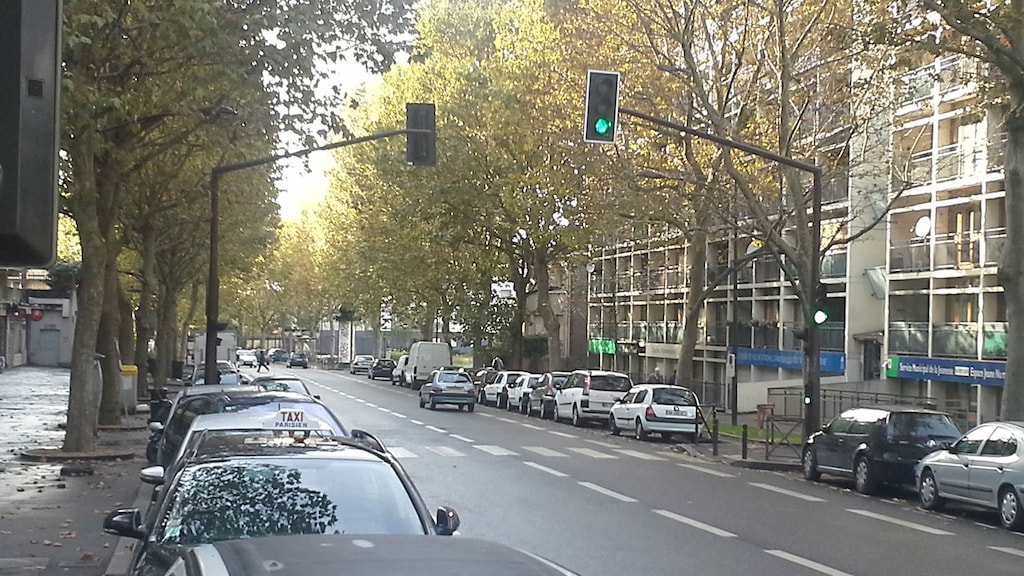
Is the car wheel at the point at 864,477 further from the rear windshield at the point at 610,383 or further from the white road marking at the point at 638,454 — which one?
the rear windshield at the point at 610,383

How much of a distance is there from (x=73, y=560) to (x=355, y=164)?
163ft

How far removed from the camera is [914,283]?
43.4 metres

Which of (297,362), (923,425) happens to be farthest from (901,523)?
(297,362)

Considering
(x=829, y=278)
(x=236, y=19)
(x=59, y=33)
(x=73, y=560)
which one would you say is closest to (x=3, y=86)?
(x=59, y=33)

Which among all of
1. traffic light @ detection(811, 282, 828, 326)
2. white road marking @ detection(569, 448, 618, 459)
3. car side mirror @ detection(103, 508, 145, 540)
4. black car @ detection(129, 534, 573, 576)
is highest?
traffic light @ detection(811, 282, 828, 326)

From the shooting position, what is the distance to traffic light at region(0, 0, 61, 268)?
251cm

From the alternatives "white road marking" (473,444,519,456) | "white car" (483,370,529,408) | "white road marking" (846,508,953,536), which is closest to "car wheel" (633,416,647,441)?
"white road marking" (473,444,519,456)

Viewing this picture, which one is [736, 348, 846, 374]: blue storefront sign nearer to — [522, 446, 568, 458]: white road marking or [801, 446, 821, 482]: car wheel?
[522, 446, 568, 458]: white road marking

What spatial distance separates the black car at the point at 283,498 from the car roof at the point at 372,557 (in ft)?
6.74

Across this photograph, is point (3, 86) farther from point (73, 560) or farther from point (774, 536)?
point (774, 536)

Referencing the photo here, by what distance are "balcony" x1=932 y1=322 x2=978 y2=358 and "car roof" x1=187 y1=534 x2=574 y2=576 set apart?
38.1 m

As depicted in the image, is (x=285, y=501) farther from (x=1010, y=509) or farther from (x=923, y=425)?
(x=923, y=425)

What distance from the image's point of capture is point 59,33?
263 centimetres

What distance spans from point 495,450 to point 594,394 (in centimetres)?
1259
